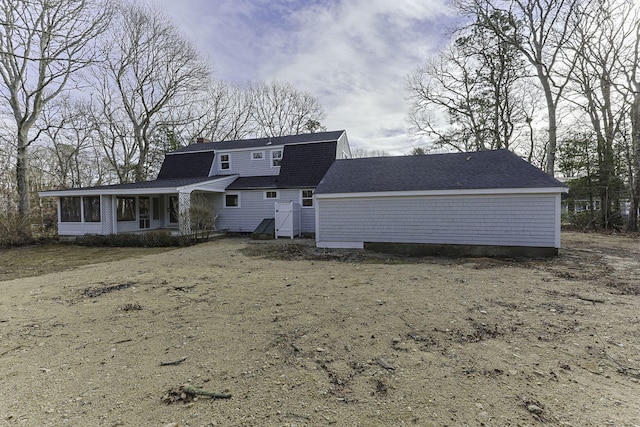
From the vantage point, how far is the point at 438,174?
1145cm

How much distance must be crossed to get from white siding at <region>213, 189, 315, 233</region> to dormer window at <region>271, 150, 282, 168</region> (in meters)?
2.39

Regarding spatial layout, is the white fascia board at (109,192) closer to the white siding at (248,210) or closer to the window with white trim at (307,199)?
the white siding at (248,210)

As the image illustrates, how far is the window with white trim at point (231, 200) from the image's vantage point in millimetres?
17531

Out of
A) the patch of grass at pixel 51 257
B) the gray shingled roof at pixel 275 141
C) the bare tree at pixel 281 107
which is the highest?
the bare tree at pixel 281 107

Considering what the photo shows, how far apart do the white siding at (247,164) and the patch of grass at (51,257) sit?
7.72m

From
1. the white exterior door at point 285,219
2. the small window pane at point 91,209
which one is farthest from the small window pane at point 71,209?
the white exterior door at point 285,219

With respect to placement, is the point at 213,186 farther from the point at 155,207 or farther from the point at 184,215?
the point at 155,207

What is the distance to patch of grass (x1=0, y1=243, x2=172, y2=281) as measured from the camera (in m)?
8.72

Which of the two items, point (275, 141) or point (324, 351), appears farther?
point (275, 141)

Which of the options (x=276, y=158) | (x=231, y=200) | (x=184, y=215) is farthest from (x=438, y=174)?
(x=231, y=200)

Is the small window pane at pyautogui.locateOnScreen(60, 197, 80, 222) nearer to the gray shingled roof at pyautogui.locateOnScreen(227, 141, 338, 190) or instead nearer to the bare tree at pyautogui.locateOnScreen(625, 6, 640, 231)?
the gray shingled roof at pyautogui.locateOnScreen(227, 141, 338, 190)

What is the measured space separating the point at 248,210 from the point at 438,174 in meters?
10.3

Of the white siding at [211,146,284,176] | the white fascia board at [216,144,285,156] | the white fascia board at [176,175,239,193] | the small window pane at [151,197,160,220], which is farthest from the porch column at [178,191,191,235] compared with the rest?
the white fascia board at [216,144,285,156]

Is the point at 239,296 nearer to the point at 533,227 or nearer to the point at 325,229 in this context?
the point at 325,229
